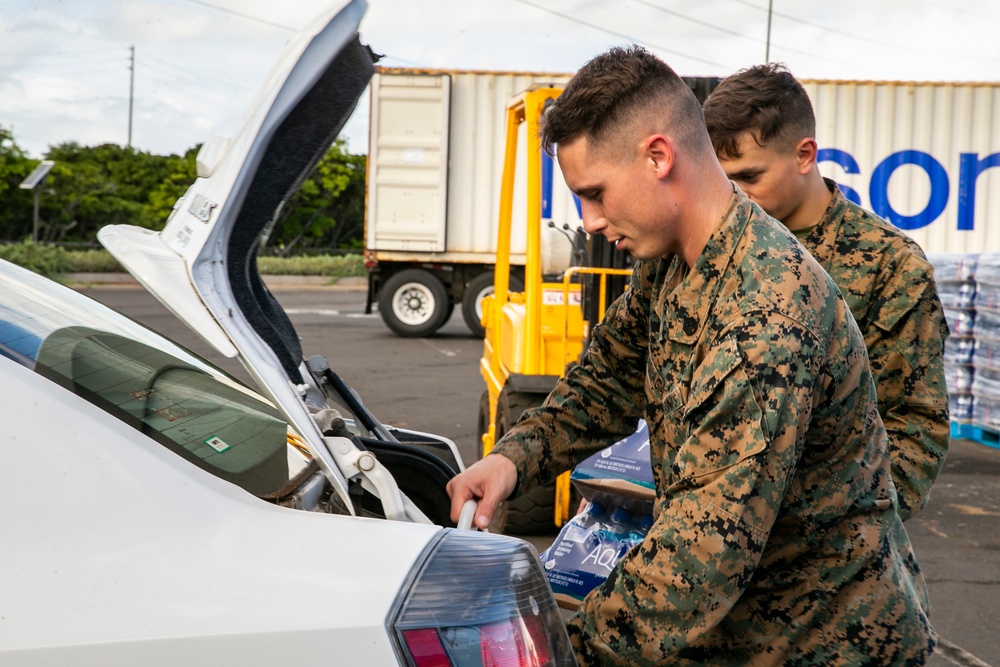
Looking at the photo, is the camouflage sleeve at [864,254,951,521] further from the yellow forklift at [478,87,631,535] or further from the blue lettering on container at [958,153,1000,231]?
the blue lettering on container at [958,153,1000,231]

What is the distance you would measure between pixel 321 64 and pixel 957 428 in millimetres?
7780

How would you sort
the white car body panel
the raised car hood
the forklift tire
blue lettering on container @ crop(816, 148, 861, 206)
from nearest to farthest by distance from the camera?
the white car body panel, the raised car hood, the forklift tire, blue lettering on container @ crop(816, 148, 861, 206)

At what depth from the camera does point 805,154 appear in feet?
7.66

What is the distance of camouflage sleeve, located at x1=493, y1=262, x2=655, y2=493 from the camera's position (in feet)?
6.20

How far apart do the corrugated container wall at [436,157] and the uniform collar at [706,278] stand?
41.1 ft

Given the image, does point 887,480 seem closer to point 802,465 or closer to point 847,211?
point 802,465

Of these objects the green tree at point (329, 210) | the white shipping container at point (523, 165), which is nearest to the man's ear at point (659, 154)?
the white shipping container at point (523, 165)

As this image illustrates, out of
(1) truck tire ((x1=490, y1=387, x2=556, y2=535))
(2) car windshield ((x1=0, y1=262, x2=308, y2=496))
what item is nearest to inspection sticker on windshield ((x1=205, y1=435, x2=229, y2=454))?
(2) car windshield ((x1=0, y1=262, x2=308, y2=496))

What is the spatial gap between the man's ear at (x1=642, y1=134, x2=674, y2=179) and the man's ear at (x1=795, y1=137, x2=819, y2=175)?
95cm

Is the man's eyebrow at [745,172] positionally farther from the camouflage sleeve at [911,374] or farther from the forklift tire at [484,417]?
the forklift tire at [484,417]

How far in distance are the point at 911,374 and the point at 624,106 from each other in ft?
3.32

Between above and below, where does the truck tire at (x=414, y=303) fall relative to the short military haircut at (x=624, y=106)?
below

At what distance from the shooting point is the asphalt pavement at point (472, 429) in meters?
4.29

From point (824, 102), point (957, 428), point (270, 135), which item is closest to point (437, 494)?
point (270, 135)
